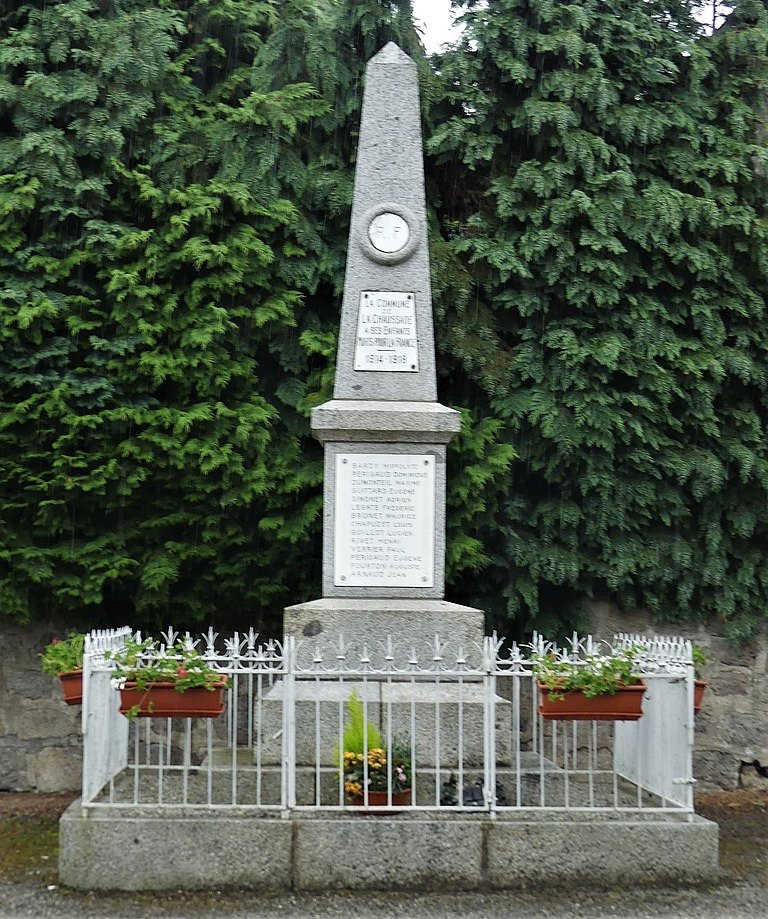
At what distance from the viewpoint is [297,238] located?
884 cm

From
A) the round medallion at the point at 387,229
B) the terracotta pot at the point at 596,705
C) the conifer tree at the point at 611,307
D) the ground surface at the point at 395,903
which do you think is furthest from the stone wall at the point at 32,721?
the terracotta pot at the point at 596,705

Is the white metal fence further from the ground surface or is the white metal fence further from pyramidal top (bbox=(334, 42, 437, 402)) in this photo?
pyramidal top (bbox=(334, 42, 437, 402))

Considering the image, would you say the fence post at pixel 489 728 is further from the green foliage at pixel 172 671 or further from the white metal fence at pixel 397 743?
the green foliage at pixel 172 671

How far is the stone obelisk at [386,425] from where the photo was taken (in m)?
6.48

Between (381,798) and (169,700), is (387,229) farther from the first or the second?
(381,798)

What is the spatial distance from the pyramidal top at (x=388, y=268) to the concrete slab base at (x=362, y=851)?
2801 millimetres

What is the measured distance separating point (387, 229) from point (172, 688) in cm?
334

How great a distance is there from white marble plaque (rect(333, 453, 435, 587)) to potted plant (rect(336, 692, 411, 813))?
1280 millimetres

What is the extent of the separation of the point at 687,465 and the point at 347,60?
440 centimetres

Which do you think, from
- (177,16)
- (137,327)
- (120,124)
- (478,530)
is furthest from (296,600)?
(177,16)

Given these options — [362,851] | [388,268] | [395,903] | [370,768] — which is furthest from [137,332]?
[395,903]

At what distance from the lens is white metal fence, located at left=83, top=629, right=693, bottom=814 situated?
211 inches

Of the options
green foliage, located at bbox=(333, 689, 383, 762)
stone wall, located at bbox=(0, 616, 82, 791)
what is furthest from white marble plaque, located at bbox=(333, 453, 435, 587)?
stone wall, located at bbox=(0, 616, 82, 791)

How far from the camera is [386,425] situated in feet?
22.1
